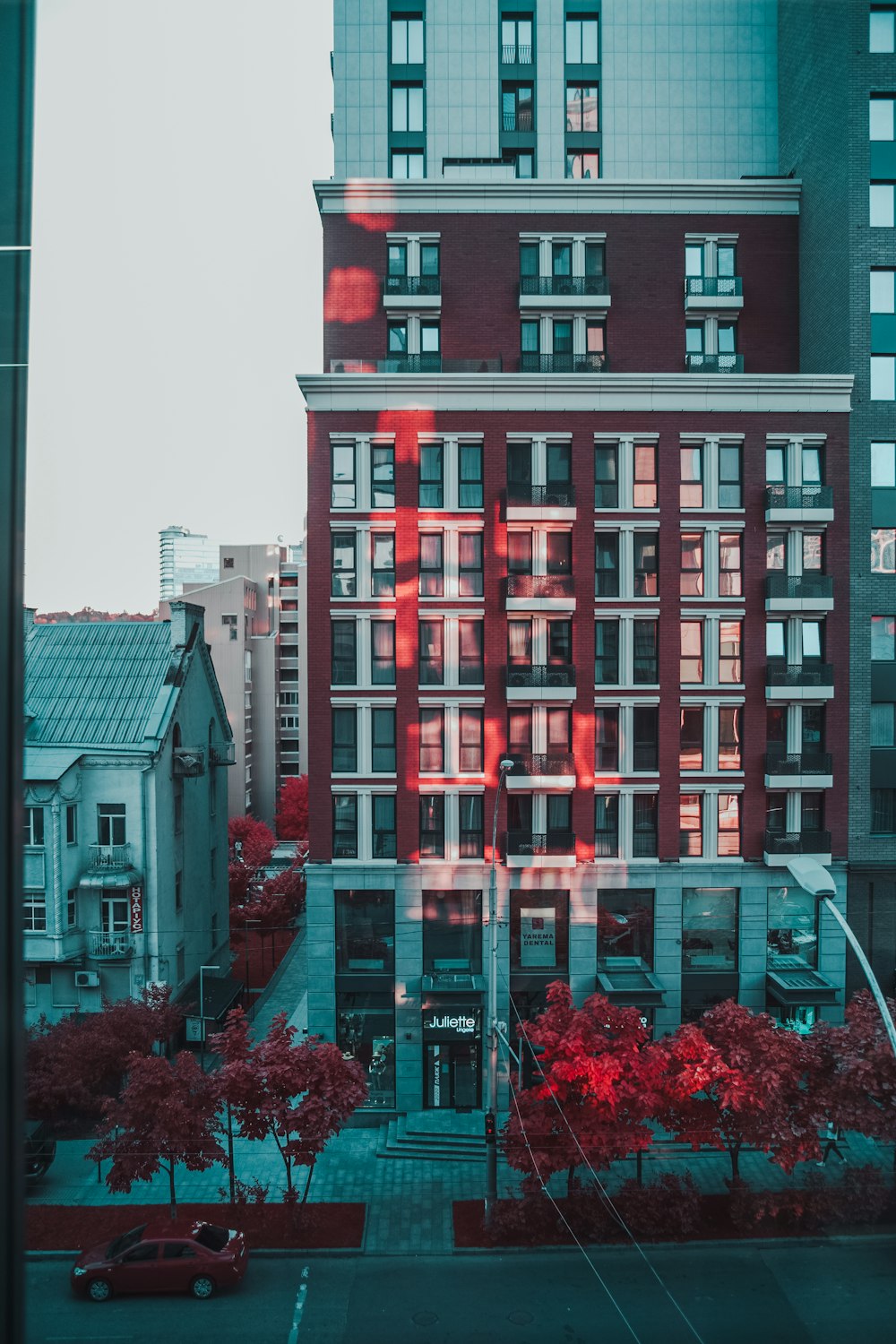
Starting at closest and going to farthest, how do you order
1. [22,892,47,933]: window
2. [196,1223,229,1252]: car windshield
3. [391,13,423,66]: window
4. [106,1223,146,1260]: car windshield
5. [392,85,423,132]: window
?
1. [106,1223,146,1260]: car windshield
2. [196,1223,229,1252]: car windshield
3. [22,892,47,933]: window
4. [391,13,423,66]: window
5. [392,85,423,132]: window

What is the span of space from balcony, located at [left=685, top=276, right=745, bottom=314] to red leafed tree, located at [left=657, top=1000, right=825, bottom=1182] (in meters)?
18.8

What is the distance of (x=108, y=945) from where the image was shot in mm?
21422

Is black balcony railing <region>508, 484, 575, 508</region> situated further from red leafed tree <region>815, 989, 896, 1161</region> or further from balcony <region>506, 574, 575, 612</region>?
red leafed tree <region>815, 989, 896, 1161</region>

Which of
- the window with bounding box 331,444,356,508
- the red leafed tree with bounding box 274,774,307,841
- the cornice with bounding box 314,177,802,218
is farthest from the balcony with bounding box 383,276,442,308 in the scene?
the red leafed tree with bounding box 274,774,307,841

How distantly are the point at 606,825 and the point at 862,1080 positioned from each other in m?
8.67

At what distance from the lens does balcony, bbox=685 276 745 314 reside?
22.9 metres

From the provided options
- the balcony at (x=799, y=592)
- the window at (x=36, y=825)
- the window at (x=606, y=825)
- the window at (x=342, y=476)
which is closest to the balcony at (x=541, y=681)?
the window at (x=606, y=825)

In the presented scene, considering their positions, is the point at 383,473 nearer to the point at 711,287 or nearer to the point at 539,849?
the point at 539,849

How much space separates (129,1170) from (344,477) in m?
16.4

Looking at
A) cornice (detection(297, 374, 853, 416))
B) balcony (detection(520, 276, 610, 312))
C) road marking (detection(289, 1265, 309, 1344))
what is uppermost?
balcony (detection(520, 276, 610, 312))

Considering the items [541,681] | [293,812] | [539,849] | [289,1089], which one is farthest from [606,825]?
[293,812]

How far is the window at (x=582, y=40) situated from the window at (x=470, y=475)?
12659mm

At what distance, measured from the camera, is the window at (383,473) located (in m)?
21.5

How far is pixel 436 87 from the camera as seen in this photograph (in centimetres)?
2378
